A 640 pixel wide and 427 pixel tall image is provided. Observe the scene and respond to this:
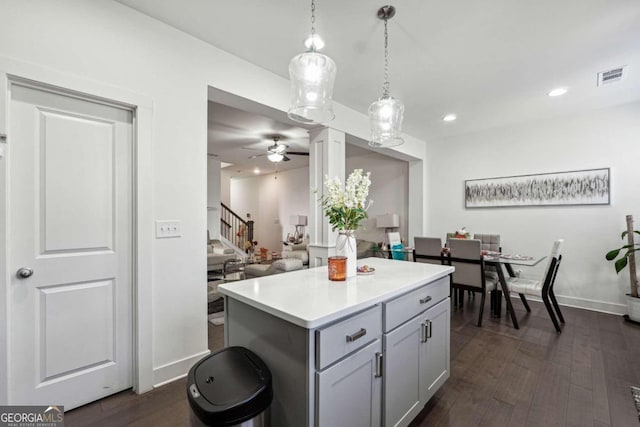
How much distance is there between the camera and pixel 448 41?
7.99ft

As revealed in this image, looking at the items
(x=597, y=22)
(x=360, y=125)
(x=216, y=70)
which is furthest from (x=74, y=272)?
(x=597, y=22)

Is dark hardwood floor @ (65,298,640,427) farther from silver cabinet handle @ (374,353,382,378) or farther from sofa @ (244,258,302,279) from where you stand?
sofa @ (244,258,302,279)

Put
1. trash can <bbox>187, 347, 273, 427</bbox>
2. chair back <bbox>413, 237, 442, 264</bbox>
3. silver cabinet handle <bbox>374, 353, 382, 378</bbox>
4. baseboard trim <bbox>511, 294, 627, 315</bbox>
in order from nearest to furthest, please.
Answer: trash can <bbox>187, 347, 273, 427</bbox> < silver cabinet handle <bbox>374, 353, 382, 378</bbox> < baseboard trim <bbox>511, 294, 627, 315</bbox> < chair back <bbox>413, 237, 442, 264</bbox>

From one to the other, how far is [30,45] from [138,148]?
2.49ft

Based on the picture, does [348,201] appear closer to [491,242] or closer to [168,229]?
[168,229]

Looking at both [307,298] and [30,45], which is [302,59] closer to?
[307,298]

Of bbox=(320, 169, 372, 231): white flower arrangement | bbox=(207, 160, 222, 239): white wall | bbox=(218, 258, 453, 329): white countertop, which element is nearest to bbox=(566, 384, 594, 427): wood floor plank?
bbox=(218, 258, 453, 329): white countertop

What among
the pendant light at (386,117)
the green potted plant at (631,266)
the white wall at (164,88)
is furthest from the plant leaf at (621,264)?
the white wall at (164,88)

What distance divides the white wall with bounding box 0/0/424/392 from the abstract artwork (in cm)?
438

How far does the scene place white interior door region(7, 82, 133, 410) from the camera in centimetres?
167

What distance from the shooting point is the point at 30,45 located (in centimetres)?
166

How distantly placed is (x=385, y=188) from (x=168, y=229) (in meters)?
5.10

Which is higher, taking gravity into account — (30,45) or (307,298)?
(30,45)

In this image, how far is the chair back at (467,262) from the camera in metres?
3.39
